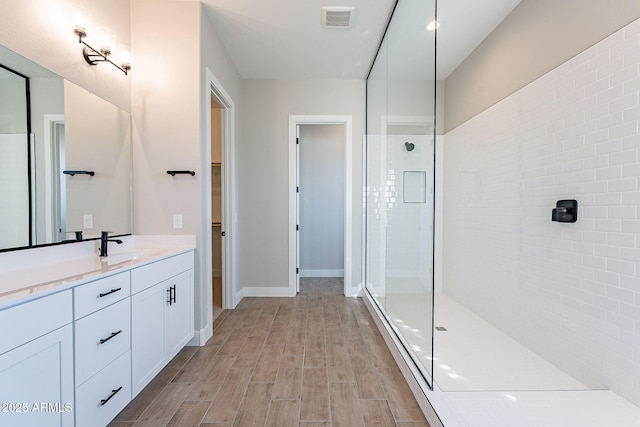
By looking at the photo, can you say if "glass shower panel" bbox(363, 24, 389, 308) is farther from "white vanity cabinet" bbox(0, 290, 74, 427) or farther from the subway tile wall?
"white vanity cabinet" bbox(0, 290, 74, 427)

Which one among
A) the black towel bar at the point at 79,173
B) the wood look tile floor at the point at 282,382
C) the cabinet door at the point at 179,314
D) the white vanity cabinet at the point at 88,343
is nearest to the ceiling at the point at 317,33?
the black towel bar at the point at 79,173

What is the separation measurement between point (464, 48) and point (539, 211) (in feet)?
6.62

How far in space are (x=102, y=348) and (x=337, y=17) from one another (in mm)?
3004

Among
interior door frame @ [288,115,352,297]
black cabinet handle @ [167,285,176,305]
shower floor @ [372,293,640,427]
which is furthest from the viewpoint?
interior door frame @ [288,115,352,297]

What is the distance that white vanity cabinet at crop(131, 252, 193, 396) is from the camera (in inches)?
68.4

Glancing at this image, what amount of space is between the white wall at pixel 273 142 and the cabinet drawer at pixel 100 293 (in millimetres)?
2308

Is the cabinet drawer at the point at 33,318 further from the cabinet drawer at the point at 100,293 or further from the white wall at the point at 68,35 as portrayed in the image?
the white wall at the point at 68,35

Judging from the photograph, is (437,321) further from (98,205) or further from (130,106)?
(130,106)

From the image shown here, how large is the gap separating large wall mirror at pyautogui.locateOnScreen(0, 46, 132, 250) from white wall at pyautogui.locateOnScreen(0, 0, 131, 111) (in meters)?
0.07

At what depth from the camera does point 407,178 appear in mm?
2328

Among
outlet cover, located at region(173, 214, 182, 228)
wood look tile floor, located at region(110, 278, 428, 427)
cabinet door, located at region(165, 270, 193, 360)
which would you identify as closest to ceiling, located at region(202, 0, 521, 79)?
outlet cover, located at region(173, 214, 182, 228)

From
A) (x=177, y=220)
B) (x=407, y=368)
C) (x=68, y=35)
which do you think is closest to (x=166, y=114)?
(x=68, y=35)

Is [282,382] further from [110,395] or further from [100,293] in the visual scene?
[100,293]

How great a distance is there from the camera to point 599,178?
1842mm
